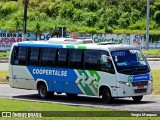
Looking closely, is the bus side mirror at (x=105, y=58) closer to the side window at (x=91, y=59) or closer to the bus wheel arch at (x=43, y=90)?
the side window at (x=91, y=59)

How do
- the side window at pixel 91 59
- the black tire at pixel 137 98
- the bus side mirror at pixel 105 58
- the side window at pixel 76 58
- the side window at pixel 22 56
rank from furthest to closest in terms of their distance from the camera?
the side window at pixel 22 56, the side window at pixel 76 58, the black tire at pixel 137 98, the side window at pixel 91 59, the bus side mirror at pixel 105 58

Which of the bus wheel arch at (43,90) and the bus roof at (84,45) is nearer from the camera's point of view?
the bus roof at (84,45)

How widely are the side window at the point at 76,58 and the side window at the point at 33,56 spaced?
2.00 m

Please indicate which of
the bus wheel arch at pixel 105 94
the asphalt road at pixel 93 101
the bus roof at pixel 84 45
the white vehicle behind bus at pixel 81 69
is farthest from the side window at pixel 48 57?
the bus wheel arch at pixel 105 94

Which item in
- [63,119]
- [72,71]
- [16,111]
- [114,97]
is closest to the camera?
[63,119]

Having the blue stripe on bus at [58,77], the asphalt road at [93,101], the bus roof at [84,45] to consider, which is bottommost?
the asphalt road at [93,101]

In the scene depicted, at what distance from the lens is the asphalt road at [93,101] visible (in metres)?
20.9

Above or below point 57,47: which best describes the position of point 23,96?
below

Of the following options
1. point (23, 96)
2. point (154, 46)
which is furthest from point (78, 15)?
point (23, 96)

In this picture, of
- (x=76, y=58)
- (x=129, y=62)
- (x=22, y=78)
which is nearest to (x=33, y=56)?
(x=22, y=78)

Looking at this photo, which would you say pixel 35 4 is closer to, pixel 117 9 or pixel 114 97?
pixel 117 9

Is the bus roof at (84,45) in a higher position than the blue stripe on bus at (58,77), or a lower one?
higher

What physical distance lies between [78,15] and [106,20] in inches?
139

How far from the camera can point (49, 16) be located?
249 feet
